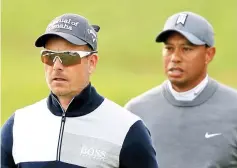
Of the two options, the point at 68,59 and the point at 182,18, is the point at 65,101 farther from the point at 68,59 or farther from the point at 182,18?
the point at 182,18

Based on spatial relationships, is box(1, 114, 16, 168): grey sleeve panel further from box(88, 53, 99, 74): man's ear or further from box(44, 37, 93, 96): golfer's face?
box(88, 53, 99, 74): man's ear

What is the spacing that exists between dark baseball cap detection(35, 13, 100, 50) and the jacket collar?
289mm

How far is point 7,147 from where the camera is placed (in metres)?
7.49

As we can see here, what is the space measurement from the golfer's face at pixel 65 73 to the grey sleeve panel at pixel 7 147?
1.32 ft

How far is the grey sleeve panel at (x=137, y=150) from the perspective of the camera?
7.26 m

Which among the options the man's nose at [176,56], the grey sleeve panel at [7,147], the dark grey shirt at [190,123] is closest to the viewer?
the grey sleeve panel at [7,147]

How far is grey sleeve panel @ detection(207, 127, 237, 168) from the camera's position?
28.5 feet

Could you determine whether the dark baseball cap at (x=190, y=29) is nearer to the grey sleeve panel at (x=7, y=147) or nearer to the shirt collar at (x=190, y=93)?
the shirt collar at (x=190, y=93)

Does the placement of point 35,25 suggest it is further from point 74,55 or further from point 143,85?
point 74,55

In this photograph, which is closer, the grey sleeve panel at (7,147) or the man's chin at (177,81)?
the grey sleeve panel at (7,147)

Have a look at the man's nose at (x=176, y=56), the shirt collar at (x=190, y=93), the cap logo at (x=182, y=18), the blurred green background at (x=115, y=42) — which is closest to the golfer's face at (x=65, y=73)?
the man's nose at (x=176, y=56)

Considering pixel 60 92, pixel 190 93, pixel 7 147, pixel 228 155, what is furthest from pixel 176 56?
pixel 7 147

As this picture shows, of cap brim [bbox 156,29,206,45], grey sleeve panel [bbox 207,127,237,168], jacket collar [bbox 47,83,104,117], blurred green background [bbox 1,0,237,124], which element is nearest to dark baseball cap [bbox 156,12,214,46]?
cap brim [bbox 156,29,206,45]

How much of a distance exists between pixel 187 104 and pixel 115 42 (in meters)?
15.1
